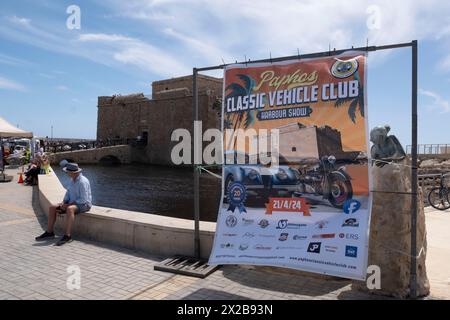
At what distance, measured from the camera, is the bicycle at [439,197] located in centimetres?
1215

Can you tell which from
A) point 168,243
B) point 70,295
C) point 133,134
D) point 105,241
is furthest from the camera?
point 133,134

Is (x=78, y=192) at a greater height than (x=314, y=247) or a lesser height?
greater

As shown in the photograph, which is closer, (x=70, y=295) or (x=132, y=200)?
(x=70, y=295)

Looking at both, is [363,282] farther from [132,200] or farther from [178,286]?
[132,200]

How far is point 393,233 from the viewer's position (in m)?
4.57

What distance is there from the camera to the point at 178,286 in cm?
491

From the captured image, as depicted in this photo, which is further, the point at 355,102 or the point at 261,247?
the point at 261,247

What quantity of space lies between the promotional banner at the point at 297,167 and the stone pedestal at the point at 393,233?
16.8 inches

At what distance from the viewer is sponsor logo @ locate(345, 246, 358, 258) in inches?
170

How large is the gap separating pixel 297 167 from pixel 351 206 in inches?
30.6

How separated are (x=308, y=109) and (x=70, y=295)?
A: 136 inches

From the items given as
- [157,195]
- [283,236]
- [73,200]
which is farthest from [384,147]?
[157,195]

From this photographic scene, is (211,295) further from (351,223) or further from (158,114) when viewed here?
(158,114)
